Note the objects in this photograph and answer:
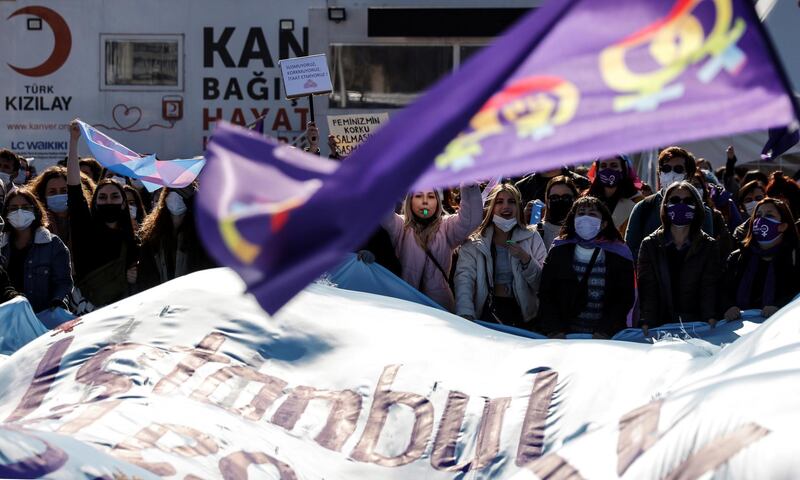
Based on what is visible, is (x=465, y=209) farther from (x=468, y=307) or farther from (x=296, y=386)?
(x=296, y=386)

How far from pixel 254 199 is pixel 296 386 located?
9.46 ft

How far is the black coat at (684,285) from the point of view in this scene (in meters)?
6.44

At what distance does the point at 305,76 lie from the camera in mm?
10336

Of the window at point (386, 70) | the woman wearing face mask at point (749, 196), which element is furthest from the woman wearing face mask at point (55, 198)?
the window at point (386, 70)

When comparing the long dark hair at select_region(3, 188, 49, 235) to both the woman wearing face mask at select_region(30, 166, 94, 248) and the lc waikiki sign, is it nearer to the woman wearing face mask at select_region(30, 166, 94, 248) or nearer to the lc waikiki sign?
the woman wearing face mask at select_region(30, 166, 94, 248)

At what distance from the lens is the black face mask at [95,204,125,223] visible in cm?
793

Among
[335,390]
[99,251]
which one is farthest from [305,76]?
[335,390]

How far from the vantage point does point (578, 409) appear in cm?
492

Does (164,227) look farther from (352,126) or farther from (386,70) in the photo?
(386,70)

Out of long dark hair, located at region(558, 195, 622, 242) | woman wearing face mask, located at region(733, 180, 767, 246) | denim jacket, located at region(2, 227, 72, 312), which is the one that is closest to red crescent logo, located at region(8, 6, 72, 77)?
denim jacket, located at region(2, 227, 72, 312)

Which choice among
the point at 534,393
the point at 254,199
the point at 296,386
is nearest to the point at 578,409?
the point at 534,393

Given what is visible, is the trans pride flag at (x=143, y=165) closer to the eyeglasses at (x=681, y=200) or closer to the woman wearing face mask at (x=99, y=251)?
the woman wearing face mask at (x=99, y=251)

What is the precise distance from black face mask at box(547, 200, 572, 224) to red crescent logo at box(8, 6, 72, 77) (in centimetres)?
934

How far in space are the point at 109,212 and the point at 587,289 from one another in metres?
3.13
